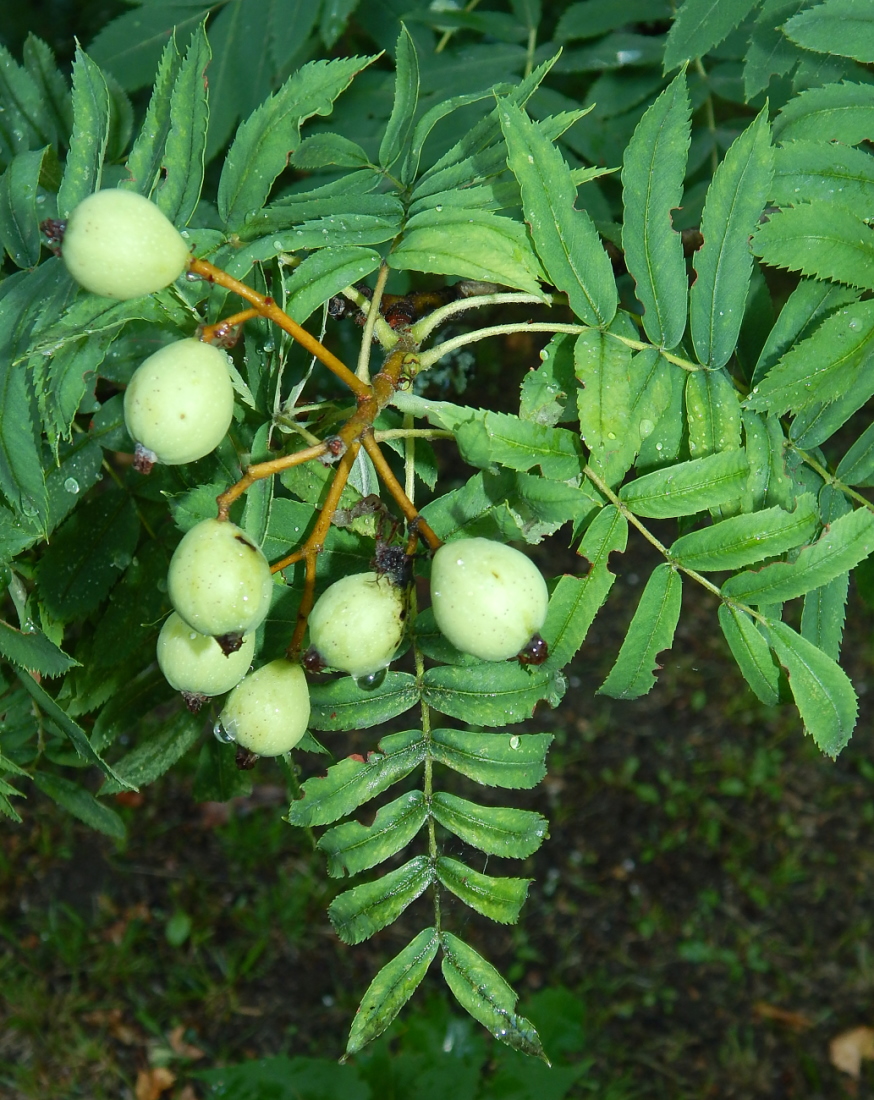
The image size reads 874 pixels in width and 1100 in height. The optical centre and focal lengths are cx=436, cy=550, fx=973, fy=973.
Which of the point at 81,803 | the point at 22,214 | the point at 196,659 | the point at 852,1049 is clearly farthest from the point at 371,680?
the point at 852,1049

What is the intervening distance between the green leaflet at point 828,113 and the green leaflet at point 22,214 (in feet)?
4.56

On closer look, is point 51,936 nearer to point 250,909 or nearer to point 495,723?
point 250,909

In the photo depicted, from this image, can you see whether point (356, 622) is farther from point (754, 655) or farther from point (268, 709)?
point (754, 655)

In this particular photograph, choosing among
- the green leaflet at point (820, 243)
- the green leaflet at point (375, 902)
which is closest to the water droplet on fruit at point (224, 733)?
the green leaflet at point (375, 902)

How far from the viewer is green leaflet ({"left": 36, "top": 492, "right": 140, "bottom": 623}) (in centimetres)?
202

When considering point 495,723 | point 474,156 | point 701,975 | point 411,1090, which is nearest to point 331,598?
point 495,723

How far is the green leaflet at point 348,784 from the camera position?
1763 mm

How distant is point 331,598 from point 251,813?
11.4 feet

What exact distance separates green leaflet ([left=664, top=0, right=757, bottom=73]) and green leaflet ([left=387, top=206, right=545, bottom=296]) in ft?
2.31

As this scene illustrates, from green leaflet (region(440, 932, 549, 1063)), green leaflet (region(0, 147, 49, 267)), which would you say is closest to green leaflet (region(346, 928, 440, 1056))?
green leaflet (region(440, 932, 549, 1063))

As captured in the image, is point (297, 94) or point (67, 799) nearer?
point (297, 94)

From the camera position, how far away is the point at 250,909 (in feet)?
14.6

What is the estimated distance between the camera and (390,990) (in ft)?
5.68

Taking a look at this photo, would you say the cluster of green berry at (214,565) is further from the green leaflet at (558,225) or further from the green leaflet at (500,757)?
the green leaflet at (558,225)
